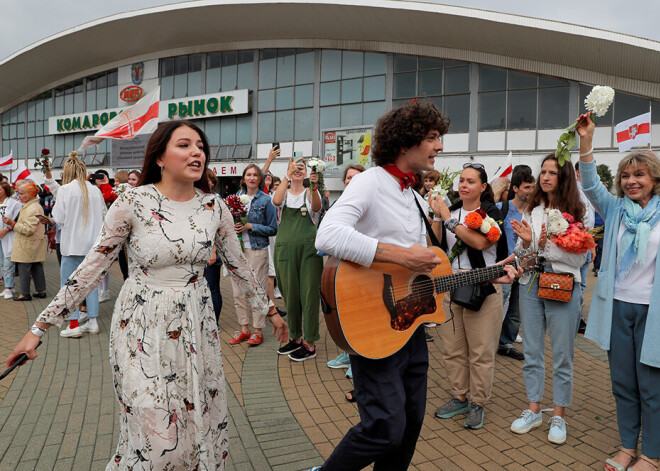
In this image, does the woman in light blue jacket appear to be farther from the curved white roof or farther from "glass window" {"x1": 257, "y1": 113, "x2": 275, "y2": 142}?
"glass window" {"x1": 257, "y1": 113, "x2": 275, "y2": 142}

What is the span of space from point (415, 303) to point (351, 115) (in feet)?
83.7

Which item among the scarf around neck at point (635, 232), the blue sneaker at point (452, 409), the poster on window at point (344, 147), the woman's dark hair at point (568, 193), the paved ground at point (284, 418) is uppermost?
the poster on window at point (344, 147)

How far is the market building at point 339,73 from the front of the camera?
22094mm

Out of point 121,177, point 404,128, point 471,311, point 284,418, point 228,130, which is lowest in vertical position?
point 284,418

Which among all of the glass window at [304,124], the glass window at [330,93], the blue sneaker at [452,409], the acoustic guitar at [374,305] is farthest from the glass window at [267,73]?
the acoustic guitar at [374,305]

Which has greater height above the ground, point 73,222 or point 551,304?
point 73,222

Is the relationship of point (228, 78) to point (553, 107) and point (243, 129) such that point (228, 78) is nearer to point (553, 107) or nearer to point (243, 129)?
point (243, 129)

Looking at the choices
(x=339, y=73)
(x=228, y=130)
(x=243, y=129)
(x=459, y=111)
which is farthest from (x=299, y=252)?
(x=228, y=130)

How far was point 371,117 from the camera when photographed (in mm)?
26266

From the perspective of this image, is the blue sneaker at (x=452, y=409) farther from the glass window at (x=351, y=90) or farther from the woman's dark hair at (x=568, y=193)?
the glass window at (x=351, y=90)

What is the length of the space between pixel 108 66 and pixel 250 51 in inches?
557

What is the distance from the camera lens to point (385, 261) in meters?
2.16

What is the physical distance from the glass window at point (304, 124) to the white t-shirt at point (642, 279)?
A: 1020 inches

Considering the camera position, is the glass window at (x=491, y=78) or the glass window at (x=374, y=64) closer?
the glass window at (x=491, y=78)
